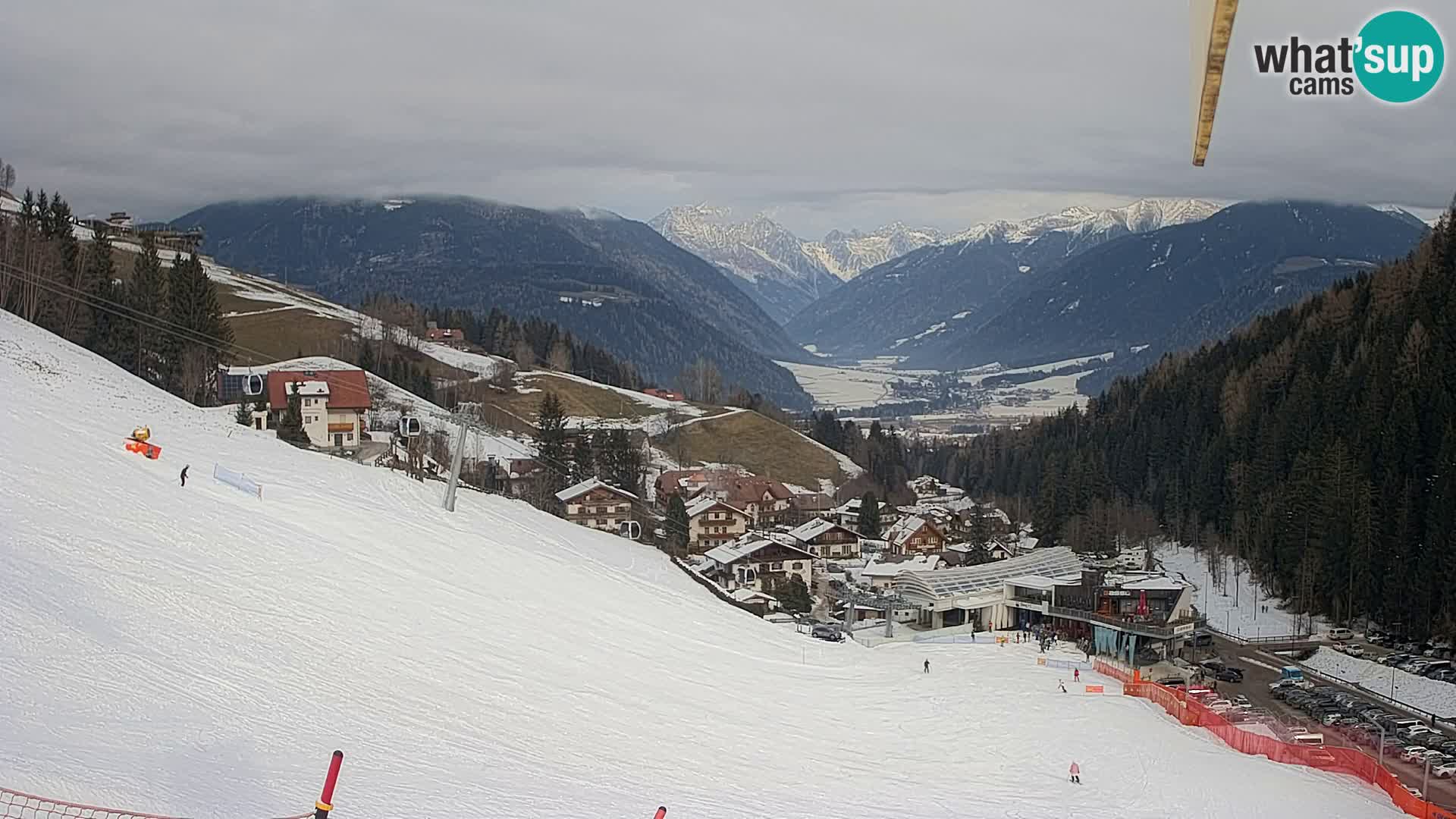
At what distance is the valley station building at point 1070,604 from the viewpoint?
149 feet

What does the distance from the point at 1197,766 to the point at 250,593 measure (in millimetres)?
17172

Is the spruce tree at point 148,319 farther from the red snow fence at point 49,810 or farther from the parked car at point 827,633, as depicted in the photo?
the red snow fence at point 49,810

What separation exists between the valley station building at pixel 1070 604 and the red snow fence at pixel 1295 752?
14.4 meters

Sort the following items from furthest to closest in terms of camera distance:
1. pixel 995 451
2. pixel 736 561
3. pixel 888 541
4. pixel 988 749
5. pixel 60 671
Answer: pixel 995 451, pixel 888 541, pixel 736 561, pixel 988 749, pixel 60 671

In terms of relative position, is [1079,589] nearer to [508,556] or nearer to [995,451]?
[508,556]

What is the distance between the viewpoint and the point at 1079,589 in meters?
49.7

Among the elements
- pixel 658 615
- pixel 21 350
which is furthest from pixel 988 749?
pixel 21 350

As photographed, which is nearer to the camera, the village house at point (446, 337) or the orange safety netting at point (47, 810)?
the orange safety netting at point (47, 810)

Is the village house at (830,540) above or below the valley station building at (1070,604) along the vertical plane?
below

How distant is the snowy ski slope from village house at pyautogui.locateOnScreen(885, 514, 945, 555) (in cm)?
4064

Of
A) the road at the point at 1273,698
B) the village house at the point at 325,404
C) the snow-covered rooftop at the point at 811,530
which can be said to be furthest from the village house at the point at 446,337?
the road at the point at 1273,698

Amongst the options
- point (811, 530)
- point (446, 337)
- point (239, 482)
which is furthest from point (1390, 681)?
point (446, 337)

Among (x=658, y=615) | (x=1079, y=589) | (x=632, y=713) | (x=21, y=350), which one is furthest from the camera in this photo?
(x=1079, y=589)

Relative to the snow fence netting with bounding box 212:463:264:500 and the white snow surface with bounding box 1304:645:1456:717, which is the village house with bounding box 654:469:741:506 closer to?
the white snow surface with bounding box 1304:645:1456:717
